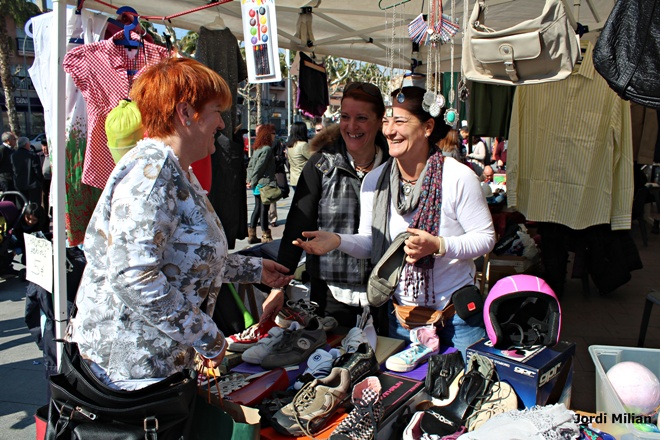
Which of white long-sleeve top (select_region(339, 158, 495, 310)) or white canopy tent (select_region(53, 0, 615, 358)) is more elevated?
white canopy tent (select_region(53, 0, 615, 358))

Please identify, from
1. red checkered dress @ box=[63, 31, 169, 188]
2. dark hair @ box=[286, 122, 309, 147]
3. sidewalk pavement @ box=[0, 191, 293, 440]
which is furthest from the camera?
dark hair @ box=[286, 122, 309, 147]

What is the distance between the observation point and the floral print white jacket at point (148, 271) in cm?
125

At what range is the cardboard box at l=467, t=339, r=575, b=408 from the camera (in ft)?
5.54

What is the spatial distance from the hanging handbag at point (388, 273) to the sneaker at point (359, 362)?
23cm

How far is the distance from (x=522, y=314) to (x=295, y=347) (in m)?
0.97

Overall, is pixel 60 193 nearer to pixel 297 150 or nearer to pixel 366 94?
pixel 366 94

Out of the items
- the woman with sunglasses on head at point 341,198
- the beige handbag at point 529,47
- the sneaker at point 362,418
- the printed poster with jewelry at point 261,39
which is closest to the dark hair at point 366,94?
the woman with sunglasses on head at point 341,198

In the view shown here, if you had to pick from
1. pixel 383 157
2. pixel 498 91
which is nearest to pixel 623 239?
pixel 498 91

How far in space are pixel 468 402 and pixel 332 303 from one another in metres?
1.08

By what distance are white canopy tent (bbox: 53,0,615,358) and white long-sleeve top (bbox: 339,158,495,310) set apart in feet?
4.09

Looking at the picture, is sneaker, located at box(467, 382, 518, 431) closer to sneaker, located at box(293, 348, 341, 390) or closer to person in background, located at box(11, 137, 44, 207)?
sneaker, located at box(293, 348, 341, 390)

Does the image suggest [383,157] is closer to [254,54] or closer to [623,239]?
[254,54]

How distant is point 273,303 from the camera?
7.04ft

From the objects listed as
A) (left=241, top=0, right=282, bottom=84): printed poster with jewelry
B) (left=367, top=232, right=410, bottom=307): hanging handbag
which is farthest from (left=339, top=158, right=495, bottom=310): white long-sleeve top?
(left=241, top=0, right=282, bottom=84): printed poster with jewelry
